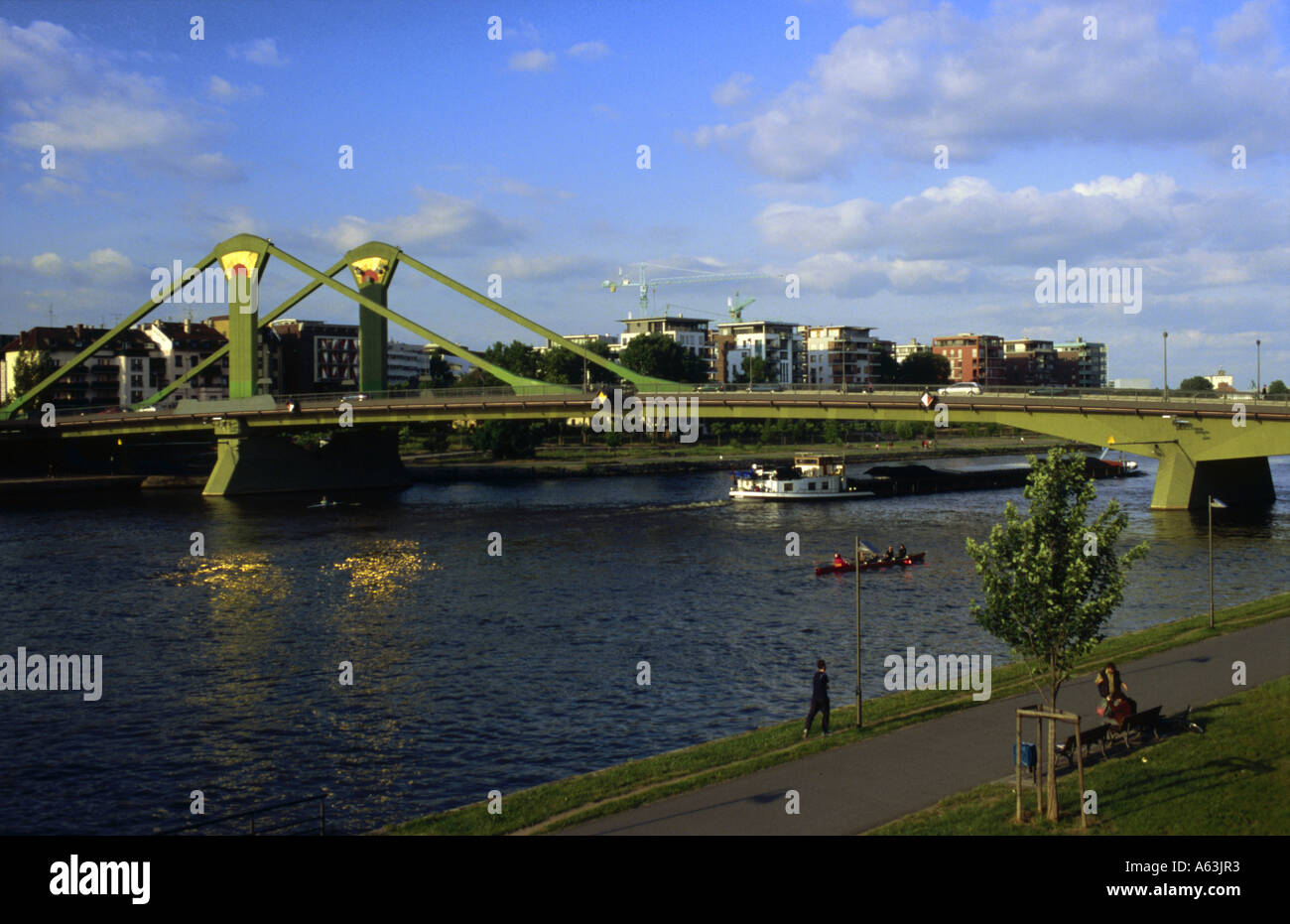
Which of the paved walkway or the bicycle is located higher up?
the bicycle

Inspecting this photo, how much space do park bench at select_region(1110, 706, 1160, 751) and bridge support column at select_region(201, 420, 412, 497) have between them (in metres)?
93.0

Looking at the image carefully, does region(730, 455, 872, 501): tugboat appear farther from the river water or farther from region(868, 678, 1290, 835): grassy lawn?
region(868, 678, 1290, 835): grassy lawn

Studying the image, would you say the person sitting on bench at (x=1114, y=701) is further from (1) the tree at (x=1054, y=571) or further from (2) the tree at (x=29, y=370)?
(2) the tree at (x=29, y=370)

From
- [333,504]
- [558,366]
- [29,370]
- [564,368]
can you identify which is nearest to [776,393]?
[333,504]

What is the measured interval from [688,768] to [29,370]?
498 ft

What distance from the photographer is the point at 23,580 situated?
55.4 metres

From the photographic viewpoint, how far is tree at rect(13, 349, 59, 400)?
145 metres

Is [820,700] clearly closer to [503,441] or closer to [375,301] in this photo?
[375,301]

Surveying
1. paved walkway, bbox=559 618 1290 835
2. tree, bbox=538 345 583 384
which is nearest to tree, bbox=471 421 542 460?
tree, bbox=538 345 583 384

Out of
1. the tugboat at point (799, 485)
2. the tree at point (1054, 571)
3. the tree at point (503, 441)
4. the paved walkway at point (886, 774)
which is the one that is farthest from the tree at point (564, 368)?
the tree at point (1054, 571)
